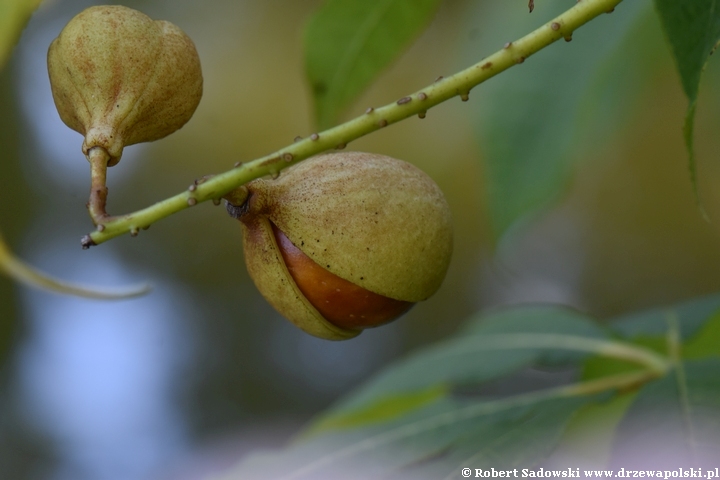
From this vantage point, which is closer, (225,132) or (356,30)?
(356,30)

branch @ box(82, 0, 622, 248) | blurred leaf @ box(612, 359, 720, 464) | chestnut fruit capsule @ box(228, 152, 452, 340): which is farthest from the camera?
blurred leaf @ box(612, 359, 720, 464)

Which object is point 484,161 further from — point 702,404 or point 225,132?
point 225,132

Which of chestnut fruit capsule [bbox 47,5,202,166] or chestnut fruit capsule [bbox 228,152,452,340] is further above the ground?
chestnut fruit capsule [bbox 47,5,202,166]

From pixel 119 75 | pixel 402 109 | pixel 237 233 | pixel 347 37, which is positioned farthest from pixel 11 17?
pixel 237 233

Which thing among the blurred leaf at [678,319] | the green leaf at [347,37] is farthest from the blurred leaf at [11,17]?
the blurred leaf at [678,319]

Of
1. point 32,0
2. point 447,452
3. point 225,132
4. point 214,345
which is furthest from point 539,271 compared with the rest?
point 32,0

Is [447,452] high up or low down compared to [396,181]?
down

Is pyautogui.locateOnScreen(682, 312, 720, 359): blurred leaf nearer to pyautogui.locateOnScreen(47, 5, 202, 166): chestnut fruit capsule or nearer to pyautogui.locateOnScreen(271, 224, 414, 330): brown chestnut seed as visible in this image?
pyautogui.locateOnScreen(271, 224, 414, 330): brown chestnut seed

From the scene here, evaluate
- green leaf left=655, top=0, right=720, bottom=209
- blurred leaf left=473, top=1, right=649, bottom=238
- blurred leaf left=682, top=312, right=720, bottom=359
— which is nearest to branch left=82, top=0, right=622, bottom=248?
green leaf left=655, top=0, right=720, bottom=209
